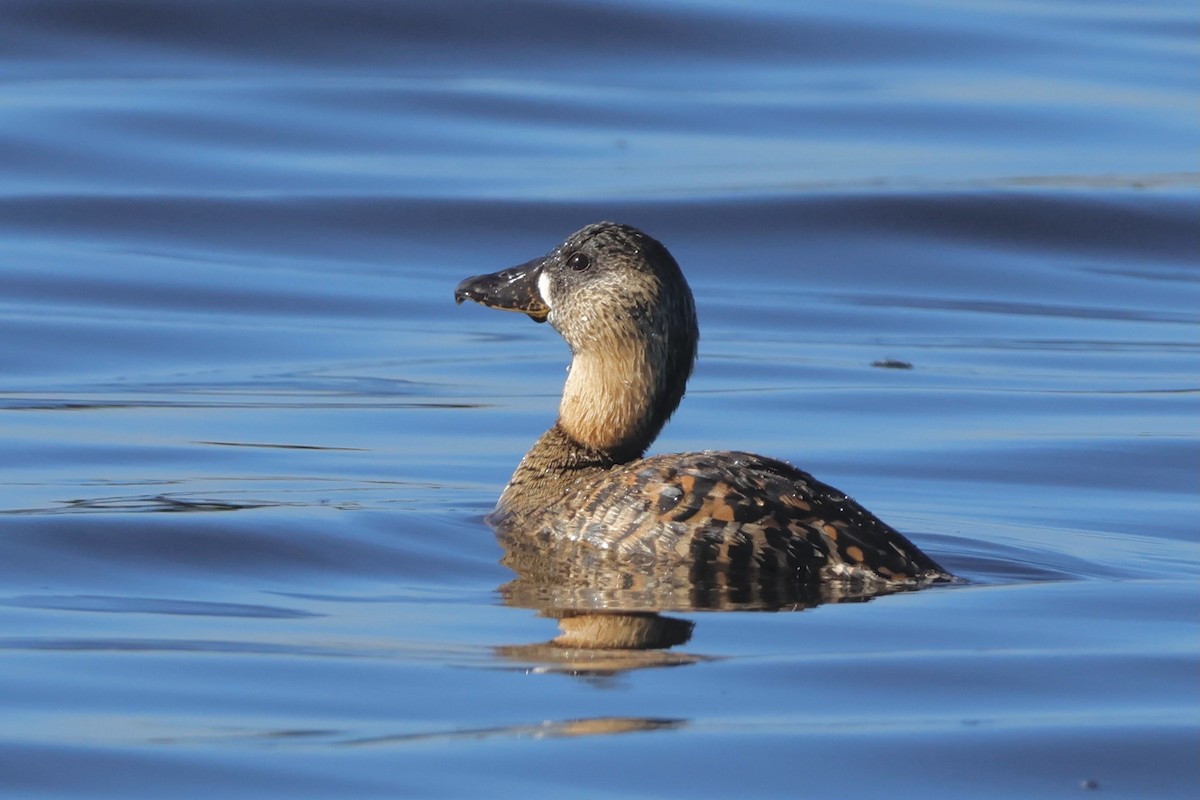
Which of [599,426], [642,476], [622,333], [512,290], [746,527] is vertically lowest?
[746,527]

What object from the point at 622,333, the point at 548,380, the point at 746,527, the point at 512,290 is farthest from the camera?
the point at 548,380

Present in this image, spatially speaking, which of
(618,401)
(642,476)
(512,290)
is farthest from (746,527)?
(512,290)

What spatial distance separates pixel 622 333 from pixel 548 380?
12.6 feet

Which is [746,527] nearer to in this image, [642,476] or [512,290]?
[642,476]

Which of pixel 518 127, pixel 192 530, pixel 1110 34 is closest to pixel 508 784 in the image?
pixel 192 530

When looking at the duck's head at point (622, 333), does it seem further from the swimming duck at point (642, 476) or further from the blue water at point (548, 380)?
the blue water at point (548, 380)

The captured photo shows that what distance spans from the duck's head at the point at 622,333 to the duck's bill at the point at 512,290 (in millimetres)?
200

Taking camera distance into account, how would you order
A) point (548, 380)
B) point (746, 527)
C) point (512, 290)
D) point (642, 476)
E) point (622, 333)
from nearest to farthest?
point (746, 527), point (642, 476), point (622, 333), point (512, 290), point (548, 380)

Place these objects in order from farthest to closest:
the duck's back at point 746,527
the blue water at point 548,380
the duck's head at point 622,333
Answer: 1. the duck's head at point 622,333
2. the duck's back at point 746,527
3. the blue water at point 548,380

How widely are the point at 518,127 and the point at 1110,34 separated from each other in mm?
6933

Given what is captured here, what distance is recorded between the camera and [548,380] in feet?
39.5

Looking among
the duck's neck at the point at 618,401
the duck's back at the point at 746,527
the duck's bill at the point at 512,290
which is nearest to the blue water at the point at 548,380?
the duck's back at the point at 746,527

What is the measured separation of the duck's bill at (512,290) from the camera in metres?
8.68

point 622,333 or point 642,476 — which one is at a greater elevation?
point 622,333
